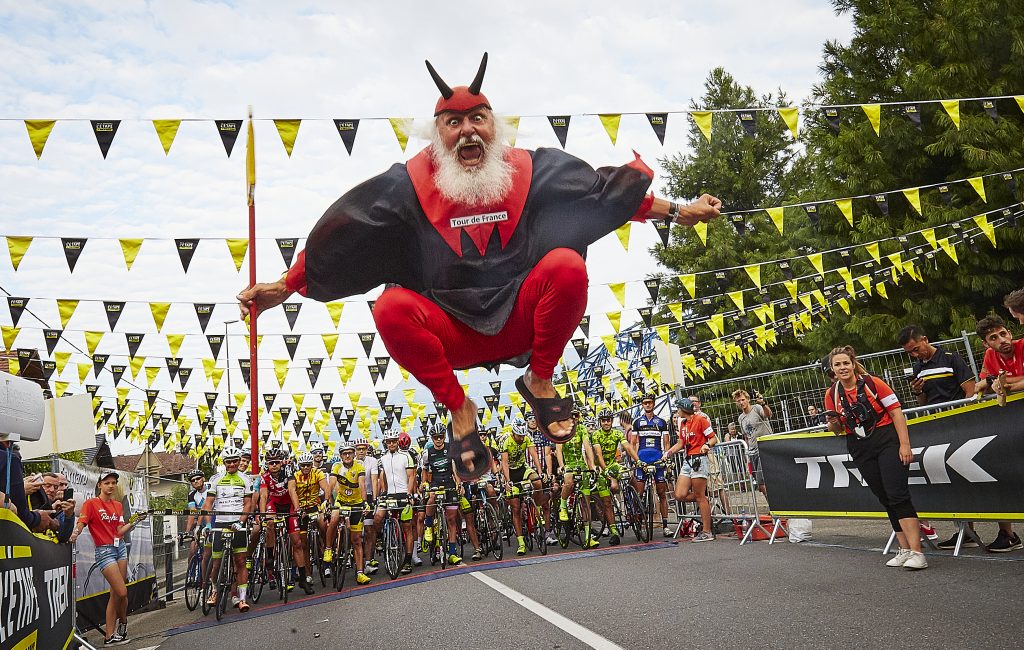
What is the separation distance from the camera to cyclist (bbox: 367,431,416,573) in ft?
35.8

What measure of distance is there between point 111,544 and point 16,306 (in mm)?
4980

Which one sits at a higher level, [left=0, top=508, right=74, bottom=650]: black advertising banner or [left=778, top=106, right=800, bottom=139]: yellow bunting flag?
[left=778, top=106, right=800, bottom=139]: yellow bunting flag

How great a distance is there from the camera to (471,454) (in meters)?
3.21

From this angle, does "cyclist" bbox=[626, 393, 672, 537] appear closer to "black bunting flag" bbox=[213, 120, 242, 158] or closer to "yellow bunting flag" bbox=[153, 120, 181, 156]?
"black bunting flag" bbox=[213, 120, 242, 158]

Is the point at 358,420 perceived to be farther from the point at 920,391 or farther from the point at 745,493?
the point at 920,391

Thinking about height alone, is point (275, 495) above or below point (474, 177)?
below

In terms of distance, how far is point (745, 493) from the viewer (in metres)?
11.1

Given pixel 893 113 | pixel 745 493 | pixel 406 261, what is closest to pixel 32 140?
pixel 406 261

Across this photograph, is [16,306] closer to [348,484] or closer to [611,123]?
[348,484]

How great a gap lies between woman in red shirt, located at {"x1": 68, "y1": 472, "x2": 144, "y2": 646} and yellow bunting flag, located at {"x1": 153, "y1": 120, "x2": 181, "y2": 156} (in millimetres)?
5061

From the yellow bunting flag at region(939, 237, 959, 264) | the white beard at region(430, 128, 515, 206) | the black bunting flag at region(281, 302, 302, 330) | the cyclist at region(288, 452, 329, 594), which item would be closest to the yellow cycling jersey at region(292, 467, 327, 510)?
the cyclist at region(288, 452, 329, 594)

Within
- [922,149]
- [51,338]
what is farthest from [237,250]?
[922,149]

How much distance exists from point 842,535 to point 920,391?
2627mm

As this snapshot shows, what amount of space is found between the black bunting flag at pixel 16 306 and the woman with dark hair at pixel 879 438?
1145cm
